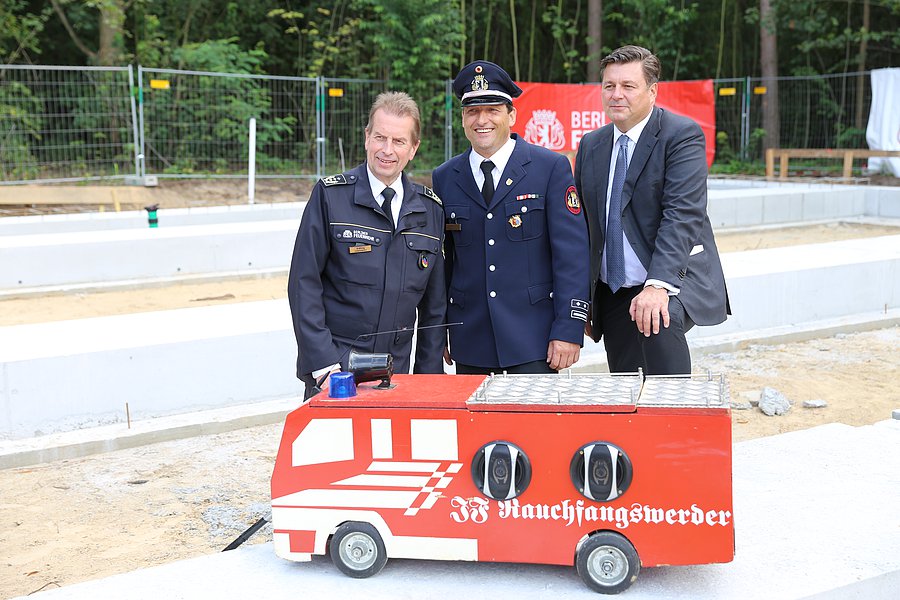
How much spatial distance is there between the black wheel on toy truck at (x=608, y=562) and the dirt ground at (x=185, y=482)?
5.66ft

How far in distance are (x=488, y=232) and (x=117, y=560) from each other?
72.3 inches

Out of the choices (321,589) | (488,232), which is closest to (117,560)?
(321,589)

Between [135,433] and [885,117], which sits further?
[885,117]

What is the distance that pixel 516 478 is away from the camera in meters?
2.59

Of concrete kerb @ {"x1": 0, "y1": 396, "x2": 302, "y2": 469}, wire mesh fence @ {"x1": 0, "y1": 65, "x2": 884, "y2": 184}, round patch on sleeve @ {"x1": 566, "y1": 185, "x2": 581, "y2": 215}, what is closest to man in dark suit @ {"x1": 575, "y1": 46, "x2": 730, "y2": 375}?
round patch on sleeve @ {"x1": 566, "y1": 185, "x2": 581, "y2": 215}

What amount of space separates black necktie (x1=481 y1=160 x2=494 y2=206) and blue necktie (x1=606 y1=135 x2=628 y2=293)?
1.38ft

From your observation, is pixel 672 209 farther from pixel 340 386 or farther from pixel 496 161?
pixel 340 386

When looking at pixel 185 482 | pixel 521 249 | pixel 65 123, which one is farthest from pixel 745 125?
pixel 521 249

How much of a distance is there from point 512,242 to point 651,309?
53cm

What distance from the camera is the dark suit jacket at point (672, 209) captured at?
330 centimetres

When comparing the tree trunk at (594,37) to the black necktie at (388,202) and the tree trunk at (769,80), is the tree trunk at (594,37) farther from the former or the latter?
the black necktie at (388,202)

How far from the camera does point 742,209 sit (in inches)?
601

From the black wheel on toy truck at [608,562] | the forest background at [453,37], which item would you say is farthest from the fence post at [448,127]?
the black wheel on toy truck at [608,562]

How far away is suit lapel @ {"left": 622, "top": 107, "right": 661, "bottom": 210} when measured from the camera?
340 cm
